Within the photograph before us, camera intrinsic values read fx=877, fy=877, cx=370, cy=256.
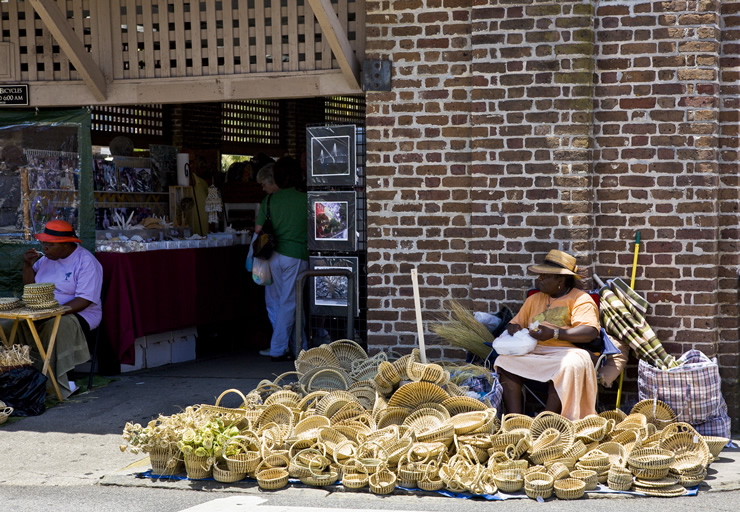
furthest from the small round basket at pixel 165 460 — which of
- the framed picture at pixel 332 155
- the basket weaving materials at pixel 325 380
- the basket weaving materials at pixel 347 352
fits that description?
the framed picture at pixel 332 155

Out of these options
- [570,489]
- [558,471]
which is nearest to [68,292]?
[558,471]

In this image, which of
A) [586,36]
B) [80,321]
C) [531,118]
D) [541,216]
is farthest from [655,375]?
[80,321]

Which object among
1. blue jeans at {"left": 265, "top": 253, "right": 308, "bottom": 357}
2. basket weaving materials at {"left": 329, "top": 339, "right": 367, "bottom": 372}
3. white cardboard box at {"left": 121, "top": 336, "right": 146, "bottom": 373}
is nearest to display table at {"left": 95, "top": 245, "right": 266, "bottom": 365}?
white cardboard box at {"left": 121, "top": 336, "right": 146, "bottom": 373}

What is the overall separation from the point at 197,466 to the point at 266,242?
12.1 ft

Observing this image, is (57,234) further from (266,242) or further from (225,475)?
(225,475)

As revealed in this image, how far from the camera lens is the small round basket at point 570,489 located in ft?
16.3

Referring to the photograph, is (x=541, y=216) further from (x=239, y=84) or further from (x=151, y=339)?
(x=151, y=339)

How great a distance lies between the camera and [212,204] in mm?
10992

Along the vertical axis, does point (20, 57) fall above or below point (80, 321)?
above

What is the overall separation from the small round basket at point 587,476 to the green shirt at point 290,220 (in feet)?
14.1

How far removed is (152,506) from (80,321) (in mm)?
3082

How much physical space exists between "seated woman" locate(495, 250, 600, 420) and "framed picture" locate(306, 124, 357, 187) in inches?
76.4

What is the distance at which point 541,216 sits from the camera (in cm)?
649

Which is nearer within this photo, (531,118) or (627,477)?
(627,477)
